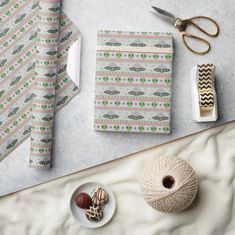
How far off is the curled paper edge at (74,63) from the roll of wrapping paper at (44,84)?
0.10 ft

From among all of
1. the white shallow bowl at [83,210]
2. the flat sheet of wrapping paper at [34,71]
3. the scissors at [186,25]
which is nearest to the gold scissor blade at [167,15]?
the scissors at [186,25]

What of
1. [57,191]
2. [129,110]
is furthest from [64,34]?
[57,191]

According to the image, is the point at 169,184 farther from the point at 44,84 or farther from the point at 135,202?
the point at 44,84

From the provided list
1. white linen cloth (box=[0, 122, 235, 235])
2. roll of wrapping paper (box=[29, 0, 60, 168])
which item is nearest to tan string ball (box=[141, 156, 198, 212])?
white linen cloth (box=[0, 122, 235, 235])

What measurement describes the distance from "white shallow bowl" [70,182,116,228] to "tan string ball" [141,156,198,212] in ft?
0.24

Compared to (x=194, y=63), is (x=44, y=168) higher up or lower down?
lower down

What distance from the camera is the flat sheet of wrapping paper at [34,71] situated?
920mm

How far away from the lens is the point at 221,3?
0.95m

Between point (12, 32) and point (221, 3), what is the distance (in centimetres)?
38

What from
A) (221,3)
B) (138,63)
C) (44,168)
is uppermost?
(221,3)

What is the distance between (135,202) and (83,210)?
3.7 inches

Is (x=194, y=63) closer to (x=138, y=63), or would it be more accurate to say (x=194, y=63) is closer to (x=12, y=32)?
(x=138, y=63)

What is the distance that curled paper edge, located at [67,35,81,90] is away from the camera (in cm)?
94

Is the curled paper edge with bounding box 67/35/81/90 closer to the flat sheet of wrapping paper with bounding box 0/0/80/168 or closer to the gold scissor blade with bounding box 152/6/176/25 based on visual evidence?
the flat sheet of wrapping paper with bounding box 0/0/80/168
